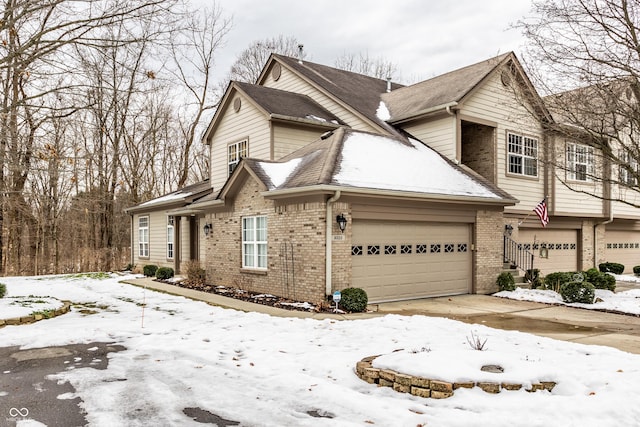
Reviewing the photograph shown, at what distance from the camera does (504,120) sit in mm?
17062

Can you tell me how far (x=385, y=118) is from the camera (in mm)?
17797

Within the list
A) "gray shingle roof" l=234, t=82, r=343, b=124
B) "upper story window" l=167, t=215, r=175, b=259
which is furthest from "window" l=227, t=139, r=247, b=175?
"upper story window" l=167, t=215, r=175, b=259

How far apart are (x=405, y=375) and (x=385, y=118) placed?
13396 millimetres

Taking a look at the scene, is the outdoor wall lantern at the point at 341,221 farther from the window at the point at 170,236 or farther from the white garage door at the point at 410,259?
the window at the point at 170,236

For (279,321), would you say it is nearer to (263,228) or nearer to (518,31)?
(263,228)

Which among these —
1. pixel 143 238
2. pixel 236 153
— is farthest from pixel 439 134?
pixel 143 238

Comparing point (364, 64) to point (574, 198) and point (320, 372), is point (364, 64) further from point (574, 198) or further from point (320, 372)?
point (320, 372)

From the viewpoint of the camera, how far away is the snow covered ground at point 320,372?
Result: 4766 millimetres

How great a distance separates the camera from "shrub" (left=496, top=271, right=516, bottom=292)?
48.3 ft

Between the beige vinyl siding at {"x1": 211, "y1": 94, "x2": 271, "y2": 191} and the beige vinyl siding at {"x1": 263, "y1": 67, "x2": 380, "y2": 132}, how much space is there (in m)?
2.96

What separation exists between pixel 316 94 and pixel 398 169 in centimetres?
659

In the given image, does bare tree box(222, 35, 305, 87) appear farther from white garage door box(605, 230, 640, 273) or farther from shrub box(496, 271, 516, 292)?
shrub box(496, 271, 516, 292)

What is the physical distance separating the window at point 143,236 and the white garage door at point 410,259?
15.0 meters

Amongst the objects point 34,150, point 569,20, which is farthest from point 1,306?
point 569,20
